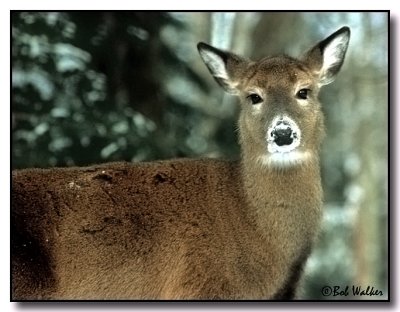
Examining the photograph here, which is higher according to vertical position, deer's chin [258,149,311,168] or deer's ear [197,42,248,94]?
deer's ear [197,42,248,94]

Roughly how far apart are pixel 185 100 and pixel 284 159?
0.74 m

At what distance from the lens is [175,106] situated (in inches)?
155

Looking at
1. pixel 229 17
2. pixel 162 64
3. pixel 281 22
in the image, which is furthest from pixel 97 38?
pixel 281 22

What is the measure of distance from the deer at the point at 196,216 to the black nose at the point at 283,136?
16 mm

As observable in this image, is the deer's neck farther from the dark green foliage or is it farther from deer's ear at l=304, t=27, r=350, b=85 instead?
the dark green foliage

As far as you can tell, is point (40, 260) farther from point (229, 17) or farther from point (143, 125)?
point (229, 17)

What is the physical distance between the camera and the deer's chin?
3396 millimetres

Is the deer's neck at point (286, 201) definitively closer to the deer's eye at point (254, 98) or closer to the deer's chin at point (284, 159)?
the deer's chin at point (284, 159)

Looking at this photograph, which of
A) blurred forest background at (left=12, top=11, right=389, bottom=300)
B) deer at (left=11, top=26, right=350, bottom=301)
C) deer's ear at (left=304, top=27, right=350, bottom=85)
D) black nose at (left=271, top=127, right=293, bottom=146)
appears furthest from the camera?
blurred forest background at (left=12, top=11, right=389, bottom=300)

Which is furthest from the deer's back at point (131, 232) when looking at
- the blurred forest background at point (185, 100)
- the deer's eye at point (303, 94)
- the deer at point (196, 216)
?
the deer's eye at point (303, 94)

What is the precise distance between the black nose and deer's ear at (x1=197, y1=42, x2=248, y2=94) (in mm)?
404

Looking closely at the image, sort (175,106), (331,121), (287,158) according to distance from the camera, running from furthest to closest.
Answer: (175,106) < (331,121) < (287,158)

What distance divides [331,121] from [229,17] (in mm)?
659

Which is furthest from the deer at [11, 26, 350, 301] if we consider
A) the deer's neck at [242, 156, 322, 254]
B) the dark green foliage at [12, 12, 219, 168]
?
the dark green foliage at [12, 12, 219, 168]
